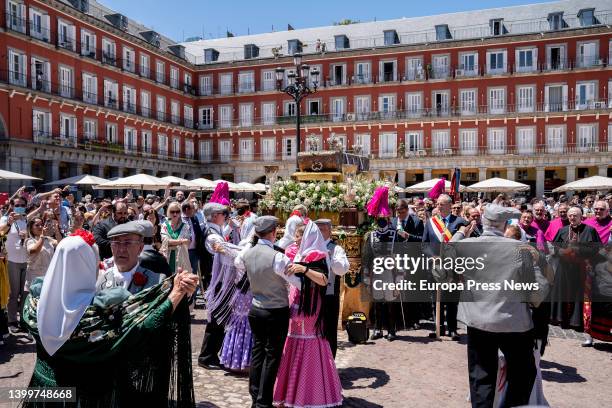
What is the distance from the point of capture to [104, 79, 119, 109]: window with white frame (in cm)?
3378

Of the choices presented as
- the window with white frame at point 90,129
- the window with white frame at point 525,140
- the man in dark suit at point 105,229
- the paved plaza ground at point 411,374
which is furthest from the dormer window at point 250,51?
the paved plaza ground at point 411,374

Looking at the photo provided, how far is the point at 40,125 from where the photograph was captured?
1125 inches

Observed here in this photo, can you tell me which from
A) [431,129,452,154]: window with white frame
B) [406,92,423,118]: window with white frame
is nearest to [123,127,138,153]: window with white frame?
[406,92,423,118]: window with white frame

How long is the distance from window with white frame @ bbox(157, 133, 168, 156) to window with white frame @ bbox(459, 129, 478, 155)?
74.3ft

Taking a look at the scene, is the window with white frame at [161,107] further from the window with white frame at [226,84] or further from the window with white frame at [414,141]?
the window with white frame at [414,141]

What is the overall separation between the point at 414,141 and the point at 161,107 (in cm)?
1983

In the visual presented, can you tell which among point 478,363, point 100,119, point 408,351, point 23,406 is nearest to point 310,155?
point 408,351

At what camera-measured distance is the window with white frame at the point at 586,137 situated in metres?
34.2

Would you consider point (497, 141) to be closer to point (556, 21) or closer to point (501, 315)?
point (556, 21)

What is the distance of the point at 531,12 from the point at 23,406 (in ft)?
140

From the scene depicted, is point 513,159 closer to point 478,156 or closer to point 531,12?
→ point 478,156

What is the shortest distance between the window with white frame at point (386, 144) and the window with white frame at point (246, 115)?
11209 mm

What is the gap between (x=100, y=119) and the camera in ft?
109

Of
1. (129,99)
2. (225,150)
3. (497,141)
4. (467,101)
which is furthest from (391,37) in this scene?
(129,99)
